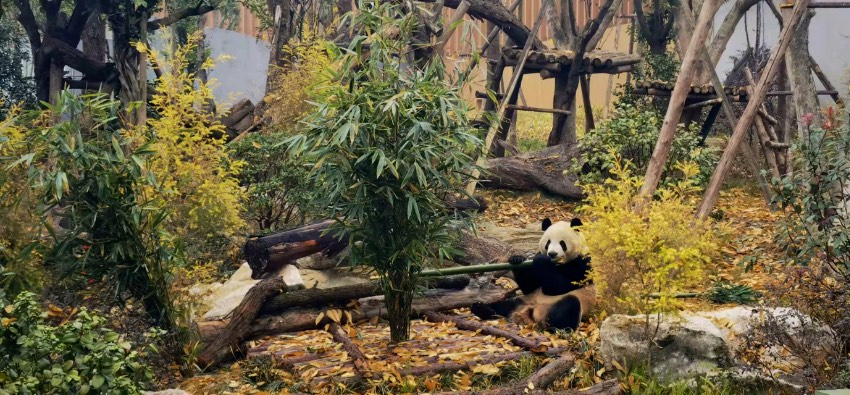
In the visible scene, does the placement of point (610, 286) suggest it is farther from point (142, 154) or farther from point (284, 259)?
point (142, 154)

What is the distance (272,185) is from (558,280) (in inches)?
148

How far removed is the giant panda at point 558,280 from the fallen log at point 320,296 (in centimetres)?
74

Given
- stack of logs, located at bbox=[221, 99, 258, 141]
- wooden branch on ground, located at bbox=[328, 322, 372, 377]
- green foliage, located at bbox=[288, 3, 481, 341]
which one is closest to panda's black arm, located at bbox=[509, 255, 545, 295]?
green foliage, located at bbox=[288, 3, 481, 341]

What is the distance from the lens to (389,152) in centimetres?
548

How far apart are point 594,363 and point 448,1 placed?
881 cm

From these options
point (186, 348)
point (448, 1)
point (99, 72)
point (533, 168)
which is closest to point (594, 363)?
point (186, 348)

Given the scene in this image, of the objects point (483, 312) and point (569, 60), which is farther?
point (569, 60)

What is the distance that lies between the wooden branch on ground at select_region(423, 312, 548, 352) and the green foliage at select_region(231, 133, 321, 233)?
8.25 ft

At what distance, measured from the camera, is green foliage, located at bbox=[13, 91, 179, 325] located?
5.11m

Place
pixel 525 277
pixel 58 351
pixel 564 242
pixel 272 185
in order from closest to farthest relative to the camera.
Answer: pixel 58 351 < pixel 564 242 < pixel 525 277 < pixel 272 185

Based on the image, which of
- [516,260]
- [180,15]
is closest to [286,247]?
[516,260]

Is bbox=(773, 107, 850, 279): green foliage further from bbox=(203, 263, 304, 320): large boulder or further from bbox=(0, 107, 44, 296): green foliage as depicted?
bbox=(0, 107, 44, 296): green foliage

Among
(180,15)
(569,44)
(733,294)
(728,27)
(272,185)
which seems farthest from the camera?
(569,44)

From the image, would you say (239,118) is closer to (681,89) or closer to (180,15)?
(180,15)
